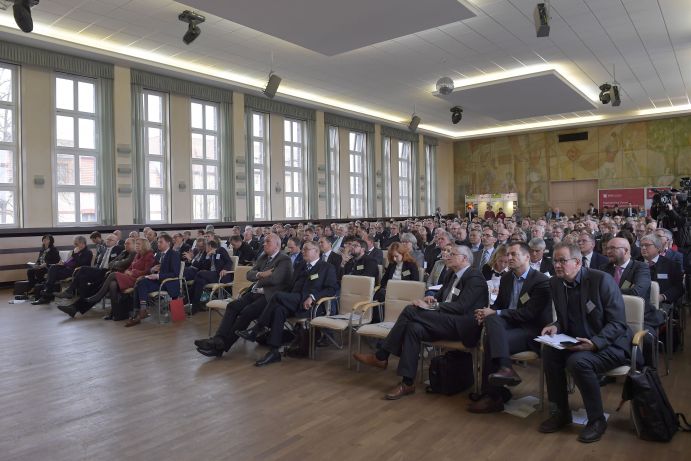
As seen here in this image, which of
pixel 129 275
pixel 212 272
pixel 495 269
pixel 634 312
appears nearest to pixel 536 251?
pixel 495 269

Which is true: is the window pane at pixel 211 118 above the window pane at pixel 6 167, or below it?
above

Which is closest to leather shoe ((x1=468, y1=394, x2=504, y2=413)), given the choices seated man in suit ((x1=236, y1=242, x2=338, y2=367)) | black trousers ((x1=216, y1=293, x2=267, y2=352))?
seated man in suit ((x1=236, y1=242, x2=338, y2=367))

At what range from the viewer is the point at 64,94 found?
1048 cm

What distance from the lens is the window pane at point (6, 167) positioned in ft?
31.7

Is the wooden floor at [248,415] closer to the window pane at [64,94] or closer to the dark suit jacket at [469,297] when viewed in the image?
the dark suit jacket at [469,297]

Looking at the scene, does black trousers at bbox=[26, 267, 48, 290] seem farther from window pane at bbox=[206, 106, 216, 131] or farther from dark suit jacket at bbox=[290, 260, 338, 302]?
dark suit jacket at bbox=[290, 260, 338, 302]

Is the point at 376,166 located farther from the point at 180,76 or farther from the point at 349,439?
the point at 349,439

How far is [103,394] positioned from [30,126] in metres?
8.13

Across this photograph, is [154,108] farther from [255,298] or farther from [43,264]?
[255,298]

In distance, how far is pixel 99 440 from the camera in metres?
3.12

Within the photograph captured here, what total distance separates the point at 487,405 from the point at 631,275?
6.06ft

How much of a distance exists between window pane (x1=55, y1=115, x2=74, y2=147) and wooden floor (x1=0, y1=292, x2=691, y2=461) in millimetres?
6620

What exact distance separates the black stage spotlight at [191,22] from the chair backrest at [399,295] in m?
5.92

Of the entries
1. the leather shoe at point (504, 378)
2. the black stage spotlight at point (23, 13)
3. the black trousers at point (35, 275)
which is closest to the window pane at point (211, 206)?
the black trousers at point (35, 275)
